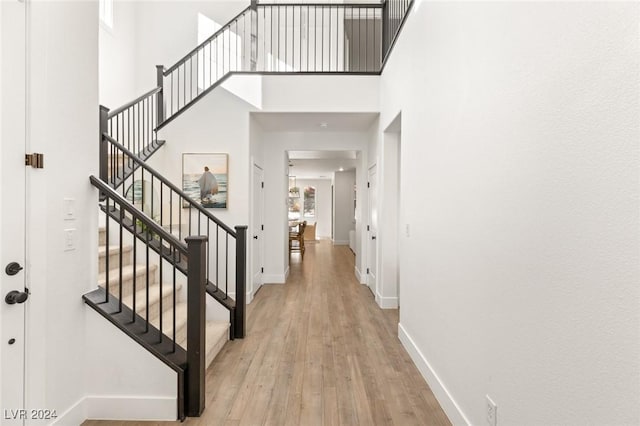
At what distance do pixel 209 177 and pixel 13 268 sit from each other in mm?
3339

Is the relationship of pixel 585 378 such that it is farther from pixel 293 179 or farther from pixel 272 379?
pixel 293 179

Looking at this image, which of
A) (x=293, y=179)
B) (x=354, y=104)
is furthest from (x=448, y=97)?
(x=293, y=179)

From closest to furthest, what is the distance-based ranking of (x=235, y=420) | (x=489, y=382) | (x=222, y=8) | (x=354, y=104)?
(x=489, y=382)
(x=235, y=420)
(x=354, y=104)
(x=222, y=8)

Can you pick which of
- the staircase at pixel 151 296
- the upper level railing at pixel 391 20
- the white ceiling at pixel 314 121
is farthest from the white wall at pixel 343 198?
the staircase at pixel 151 296

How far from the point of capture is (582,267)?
1126 millimetres

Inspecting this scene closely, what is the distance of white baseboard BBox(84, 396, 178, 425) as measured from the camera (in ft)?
7.33

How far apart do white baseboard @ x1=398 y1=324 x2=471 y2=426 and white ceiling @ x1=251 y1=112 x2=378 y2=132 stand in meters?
3.23

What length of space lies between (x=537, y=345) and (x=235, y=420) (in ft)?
5.86

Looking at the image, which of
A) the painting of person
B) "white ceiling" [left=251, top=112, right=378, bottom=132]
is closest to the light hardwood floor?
the painting of person

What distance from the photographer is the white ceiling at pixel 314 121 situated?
526 centimetres

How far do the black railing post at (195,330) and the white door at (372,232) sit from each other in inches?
136

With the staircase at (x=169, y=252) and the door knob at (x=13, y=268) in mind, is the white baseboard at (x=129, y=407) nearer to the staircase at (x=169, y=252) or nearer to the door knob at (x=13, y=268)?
Result: the staircase at (x=169, y=252)

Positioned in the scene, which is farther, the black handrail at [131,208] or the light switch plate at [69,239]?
the black handrail at [131,208]

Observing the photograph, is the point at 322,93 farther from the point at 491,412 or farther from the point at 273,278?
the point at 491,412
